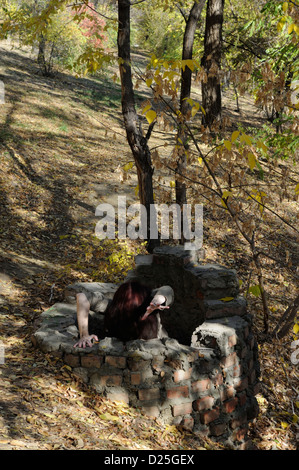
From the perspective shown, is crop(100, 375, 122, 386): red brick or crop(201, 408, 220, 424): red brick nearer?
crop(100, 375, 122, 386): red brick

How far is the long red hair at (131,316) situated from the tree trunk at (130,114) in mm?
2312

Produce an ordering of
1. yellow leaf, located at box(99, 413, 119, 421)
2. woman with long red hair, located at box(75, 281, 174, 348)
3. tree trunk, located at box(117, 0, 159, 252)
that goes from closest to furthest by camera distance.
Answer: yellow leaf, located at box(99, 413, 119, 421) → woman with long red hair, located at box(75, 281, 174, 348) → tree trunk, located at box(117, 0, 159, 252)

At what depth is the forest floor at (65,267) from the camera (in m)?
3.61

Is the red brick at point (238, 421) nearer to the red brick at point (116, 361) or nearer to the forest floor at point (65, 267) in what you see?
the forest floor at point (65, 267)

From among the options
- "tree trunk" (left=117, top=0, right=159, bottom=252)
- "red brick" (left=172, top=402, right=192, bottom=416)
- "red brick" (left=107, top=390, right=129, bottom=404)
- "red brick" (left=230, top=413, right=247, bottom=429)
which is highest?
"tree trunk" (left=117, top=0, right=159, bottom=252)

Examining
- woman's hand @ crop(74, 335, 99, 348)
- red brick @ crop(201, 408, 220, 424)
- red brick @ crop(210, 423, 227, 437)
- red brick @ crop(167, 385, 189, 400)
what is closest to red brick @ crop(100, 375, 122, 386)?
woman's hand @ crop(74, 335, 99, 348)

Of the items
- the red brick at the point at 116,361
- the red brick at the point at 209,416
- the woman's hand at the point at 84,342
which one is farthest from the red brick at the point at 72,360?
the red brick at the point at 209,416

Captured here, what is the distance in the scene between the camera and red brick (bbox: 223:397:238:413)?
4.48 m

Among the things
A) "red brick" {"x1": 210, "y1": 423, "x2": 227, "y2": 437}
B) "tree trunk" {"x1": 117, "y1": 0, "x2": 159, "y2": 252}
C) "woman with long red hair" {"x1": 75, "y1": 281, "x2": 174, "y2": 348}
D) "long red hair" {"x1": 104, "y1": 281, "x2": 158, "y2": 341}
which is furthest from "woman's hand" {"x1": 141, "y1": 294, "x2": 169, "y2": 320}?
"tree trunk" {"x1": 117, "y1": 0, "x2": 159, "y2": 252}

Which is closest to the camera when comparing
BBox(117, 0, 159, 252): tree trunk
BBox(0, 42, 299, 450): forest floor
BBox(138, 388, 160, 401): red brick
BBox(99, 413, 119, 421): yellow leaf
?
BBox(0, 42, 299, 450): forest floor

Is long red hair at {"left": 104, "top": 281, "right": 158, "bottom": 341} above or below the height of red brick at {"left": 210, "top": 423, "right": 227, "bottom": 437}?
above

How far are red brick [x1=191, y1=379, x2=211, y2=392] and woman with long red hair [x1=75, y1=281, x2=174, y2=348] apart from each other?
2.44ft

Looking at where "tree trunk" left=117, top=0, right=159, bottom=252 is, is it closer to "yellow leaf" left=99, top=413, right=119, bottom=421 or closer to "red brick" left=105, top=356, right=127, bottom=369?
"red brick" left=105, top=356, right=127, bottom=369
